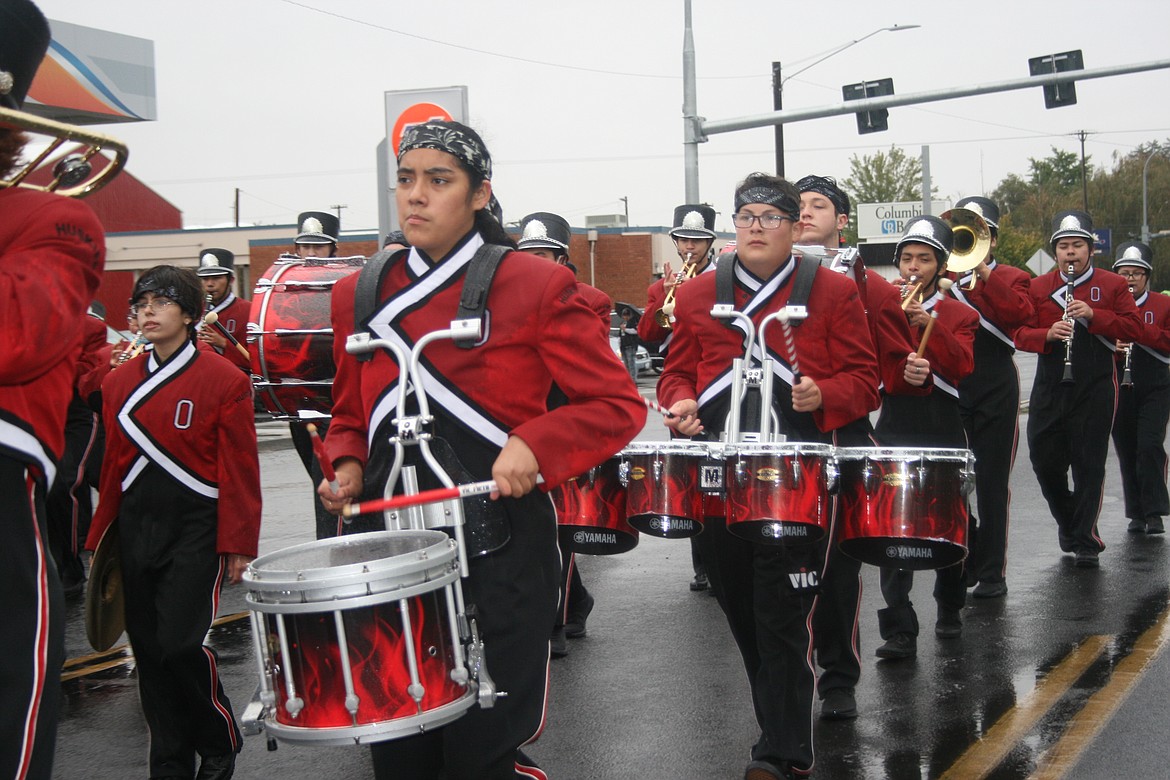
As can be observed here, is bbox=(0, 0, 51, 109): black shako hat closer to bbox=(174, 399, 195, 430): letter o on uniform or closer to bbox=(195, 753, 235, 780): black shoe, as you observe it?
bbox=(174, 399, 195, 430): letter o on uniform

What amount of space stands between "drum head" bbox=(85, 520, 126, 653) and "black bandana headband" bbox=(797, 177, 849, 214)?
3.49m

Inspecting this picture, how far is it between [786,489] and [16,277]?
8.99 ft

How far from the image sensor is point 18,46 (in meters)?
2.61

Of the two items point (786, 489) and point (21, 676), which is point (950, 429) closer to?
point (786, 489)

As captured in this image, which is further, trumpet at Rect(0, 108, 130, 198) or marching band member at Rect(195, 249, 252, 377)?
marching band member at Rect(195, 249, 252, 377)

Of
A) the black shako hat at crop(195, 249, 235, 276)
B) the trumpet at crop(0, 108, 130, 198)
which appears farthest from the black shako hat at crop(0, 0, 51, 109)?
the black shako hat at crop(195, 249, 235, 276)

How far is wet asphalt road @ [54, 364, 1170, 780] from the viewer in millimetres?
5246

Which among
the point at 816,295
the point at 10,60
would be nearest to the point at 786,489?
the point at 816,295

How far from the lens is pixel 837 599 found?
577 centimetres

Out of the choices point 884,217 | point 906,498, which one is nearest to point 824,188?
point 906,498

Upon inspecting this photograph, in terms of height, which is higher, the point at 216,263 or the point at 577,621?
the point at 216,263

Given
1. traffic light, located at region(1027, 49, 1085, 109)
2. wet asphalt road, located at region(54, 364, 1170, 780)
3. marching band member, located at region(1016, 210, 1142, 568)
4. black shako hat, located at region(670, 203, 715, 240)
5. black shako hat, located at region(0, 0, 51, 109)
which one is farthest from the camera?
traffic light, located at region(1027, 49, 1085, 109)

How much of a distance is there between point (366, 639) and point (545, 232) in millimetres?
5996

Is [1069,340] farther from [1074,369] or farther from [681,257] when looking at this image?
[681,257]
